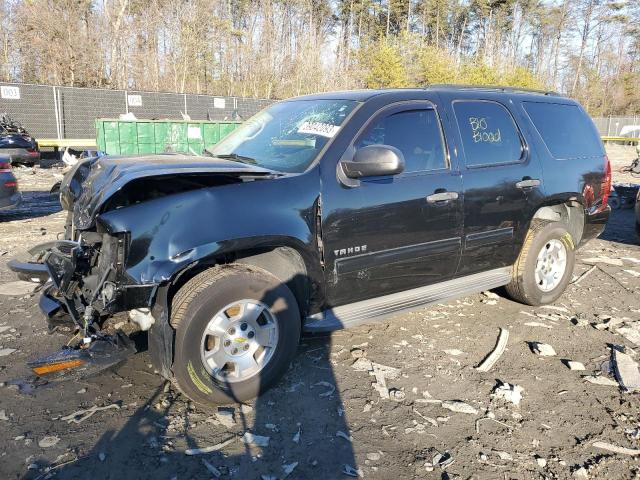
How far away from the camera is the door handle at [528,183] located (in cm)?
455

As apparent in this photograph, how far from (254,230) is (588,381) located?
2.62 m

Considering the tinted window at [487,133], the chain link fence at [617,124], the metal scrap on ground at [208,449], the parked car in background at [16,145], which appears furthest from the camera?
the chain link fence at [617,124]

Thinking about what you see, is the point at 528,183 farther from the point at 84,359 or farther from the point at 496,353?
the point at 84,359

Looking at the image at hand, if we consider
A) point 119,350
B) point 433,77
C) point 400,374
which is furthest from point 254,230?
point 433,77

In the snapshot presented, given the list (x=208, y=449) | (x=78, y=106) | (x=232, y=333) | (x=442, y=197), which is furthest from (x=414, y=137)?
(x=78, y=106)

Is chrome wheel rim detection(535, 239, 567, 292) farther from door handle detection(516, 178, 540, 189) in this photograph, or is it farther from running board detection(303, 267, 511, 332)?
door handle detection(516, 178, 540, 189)

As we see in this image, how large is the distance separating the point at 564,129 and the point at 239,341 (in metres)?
3.94

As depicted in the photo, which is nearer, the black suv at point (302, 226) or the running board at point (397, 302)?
the black suv at point (302, 226)

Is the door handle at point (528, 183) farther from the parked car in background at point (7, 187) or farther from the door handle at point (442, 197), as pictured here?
the parked car in background at point (7, 187)

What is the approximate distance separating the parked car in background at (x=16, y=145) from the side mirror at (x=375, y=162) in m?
14.0

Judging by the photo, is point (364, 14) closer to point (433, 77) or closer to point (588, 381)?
point (433, 77)

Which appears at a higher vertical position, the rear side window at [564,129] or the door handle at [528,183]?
the rear side window at [564,129]

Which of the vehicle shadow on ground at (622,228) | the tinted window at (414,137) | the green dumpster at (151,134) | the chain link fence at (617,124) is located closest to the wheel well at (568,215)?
the tinted window at (414,137)

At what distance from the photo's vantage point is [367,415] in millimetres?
3219
